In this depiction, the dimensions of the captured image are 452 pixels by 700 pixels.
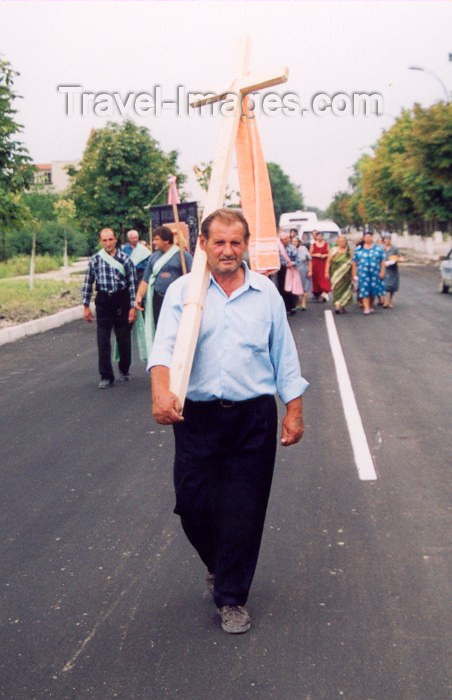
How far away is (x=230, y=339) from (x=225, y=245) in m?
0.41

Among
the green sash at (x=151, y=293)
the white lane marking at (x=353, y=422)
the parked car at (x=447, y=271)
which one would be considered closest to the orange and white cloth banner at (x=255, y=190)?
the white lane marking at (x=353, y=422)

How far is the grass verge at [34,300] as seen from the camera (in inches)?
843

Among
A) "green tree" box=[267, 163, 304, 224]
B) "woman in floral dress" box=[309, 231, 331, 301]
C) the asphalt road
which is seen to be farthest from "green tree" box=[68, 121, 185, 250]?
"green tree" box=[267, 163, 304, 224]

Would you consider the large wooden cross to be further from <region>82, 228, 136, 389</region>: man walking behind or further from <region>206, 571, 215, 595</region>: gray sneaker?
<region>82, 228, 136, 389</region>: man walking behind

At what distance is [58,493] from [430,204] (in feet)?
127

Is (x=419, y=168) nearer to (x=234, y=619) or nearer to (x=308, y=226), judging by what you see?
(x=308, y=226)

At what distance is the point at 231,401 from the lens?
14.2 ft

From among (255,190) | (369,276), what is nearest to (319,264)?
(369,276)

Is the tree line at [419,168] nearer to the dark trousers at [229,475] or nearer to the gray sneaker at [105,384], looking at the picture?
the gray sneaker at [105,384]

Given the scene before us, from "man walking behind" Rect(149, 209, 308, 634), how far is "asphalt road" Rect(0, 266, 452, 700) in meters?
0.40

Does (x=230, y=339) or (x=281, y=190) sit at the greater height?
(x=281, y=190)

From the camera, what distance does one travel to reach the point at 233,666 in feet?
13.2

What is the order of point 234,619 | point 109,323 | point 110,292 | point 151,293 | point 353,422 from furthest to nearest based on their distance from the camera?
point 109,323
point 110,292
point 151,293
point 353,422
point 234,619

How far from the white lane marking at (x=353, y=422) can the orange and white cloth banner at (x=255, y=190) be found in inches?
95.0
